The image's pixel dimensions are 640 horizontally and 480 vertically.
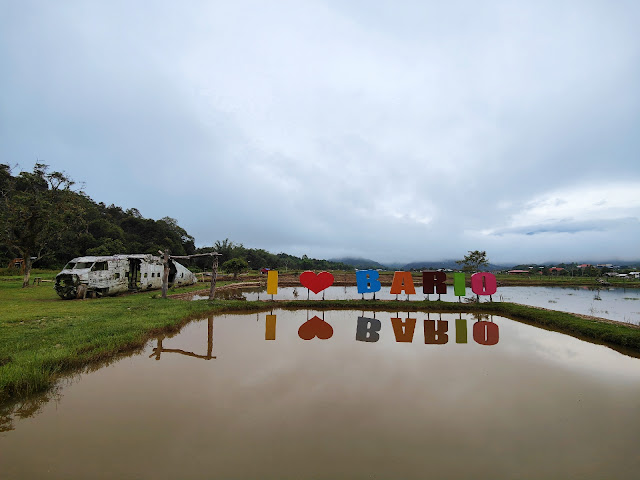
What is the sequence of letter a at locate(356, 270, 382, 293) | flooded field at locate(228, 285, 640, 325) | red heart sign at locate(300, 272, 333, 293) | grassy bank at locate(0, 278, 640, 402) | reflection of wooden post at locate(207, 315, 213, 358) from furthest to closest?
letter a at locate(356, 270, 382, 293), flooded field at locate(228, 285, 640, 325), red heart sign at locate(300, 272, 333, 293), reflection of wooden post at locate(207, 315, 213, 358), grassy bank at locate(0, 278, 640, 402)

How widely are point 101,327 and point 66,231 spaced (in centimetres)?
3058

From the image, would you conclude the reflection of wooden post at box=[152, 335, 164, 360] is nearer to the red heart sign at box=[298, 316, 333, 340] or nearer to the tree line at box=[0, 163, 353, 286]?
the red heart sign at box=[298, 316, 333, 340]

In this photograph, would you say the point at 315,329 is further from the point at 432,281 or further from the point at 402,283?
the point at 432,281

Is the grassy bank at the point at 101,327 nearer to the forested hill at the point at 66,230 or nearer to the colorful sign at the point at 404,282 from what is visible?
the colorful sign at the point at 404,282

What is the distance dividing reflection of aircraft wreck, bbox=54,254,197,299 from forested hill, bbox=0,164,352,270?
8.76m

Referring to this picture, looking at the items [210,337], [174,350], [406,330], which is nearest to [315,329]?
[406,330]

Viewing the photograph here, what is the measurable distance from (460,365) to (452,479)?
15.6 ft

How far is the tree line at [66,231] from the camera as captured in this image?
23.2 meters

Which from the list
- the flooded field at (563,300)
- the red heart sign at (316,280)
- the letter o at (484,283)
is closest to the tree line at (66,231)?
the flooded field at (563,300)

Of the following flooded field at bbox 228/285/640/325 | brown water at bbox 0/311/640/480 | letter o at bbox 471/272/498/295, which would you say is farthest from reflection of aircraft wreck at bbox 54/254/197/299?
letter o at bbox 471/272/498/295

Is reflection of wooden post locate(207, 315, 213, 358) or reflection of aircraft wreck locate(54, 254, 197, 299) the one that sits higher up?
reflection of aircraft wreck locate(54, 254, 197, 299)

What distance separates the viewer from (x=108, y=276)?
1931 cm

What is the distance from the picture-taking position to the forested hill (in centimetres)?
2331

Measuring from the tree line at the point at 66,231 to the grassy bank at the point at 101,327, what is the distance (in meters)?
7.74
